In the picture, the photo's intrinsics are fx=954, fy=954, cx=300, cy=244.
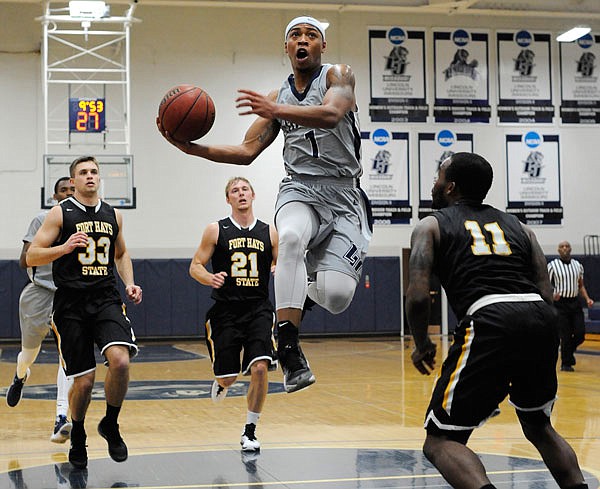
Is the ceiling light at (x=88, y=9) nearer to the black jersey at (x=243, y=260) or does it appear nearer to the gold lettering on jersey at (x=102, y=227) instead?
the black jersey at (x=243, y=260)

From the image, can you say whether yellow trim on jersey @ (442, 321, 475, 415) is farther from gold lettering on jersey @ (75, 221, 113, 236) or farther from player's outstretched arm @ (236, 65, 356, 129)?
gold lettering on jersey @ (75, 221, 113, 236)

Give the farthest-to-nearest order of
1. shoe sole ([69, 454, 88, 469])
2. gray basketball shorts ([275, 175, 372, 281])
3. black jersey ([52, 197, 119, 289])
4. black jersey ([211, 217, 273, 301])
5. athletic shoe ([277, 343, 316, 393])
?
black jersey ([211, 217, 273, 301])
black jersey ([52, 197, 119, 289])
shoe sole ([69, 454, 88, 469])
gray basketball shorts ([275, 175, 372, 281])
athletic shoe ([277, 343, 316, 393])

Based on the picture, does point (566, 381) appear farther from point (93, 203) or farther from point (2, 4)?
point (2, 4)

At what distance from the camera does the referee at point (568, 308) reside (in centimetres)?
1347

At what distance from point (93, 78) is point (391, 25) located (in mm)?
6741

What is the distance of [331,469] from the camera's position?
21.0ft

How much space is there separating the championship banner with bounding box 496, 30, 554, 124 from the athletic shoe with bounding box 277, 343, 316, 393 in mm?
17744

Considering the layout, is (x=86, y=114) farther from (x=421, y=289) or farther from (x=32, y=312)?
(x=421, y=289)

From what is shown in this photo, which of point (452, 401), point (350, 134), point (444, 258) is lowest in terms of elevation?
point (452, 401)

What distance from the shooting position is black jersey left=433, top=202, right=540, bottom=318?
177 inches

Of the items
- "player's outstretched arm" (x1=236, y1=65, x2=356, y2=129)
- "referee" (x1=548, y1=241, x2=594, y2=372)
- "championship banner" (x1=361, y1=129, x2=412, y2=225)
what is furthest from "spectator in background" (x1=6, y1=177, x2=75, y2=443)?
"championship banner" (x1=361, y1=129, x2=412, y2=225)

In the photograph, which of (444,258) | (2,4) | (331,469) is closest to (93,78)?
(2,4)

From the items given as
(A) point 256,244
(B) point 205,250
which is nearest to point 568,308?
(A) point 256,244

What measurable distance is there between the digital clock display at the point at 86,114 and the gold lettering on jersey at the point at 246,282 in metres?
10.6
